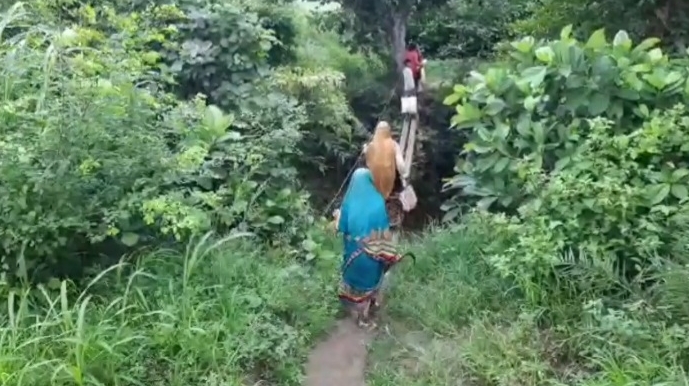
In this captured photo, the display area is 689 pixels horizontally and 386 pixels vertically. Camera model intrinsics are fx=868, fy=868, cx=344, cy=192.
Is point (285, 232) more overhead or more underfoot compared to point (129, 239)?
more underfoot

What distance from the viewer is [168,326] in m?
3.98

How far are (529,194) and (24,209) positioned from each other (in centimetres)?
273

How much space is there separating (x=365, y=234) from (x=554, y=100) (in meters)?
1.43

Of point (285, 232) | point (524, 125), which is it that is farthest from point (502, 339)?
point (285, 232)

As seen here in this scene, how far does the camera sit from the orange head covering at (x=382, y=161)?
5.11 meters

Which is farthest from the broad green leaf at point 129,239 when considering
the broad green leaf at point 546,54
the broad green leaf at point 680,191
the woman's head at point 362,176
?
the broad green leaf at point 680,191

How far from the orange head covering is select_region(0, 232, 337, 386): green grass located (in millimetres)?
807

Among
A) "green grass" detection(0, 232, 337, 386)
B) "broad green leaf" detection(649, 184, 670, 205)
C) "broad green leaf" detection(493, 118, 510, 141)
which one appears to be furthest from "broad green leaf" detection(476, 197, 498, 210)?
"green grass" detection(0, 232, 337, 386)

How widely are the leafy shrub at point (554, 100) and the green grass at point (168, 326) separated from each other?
142 cm

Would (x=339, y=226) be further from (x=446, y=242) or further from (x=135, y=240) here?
(x=135, y=240)

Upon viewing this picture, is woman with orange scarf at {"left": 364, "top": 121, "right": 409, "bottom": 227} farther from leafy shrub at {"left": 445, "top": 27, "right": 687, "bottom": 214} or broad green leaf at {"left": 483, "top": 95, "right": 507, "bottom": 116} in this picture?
broad green leaf at {"left": 483, "top": 95, "right": 507, "bottom": 116}

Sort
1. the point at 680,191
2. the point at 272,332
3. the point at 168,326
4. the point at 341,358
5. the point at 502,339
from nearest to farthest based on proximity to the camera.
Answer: the point at 168,326 < the point at 502,339 < the point at 272,332 < the point at 680,191 < the point at 341,358

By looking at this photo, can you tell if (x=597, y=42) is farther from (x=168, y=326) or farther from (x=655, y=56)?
(x=168, y=326)

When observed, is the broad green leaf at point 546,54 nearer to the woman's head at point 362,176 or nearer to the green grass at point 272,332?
the green grass at point 272,332
